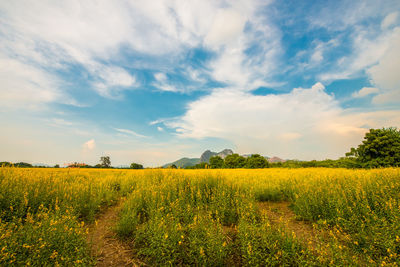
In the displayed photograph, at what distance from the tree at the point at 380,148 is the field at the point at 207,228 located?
13.0m

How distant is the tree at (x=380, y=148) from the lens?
14.0 metres

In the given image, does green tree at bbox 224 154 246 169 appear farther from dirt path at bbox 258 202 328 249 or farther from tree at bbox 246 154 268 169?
dirt path at bbox 258 202 328 249

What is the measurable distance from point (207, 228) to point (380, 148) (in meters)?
19.9

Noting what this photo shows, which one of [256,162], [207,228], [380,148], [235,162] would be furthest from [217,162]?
[207,228]

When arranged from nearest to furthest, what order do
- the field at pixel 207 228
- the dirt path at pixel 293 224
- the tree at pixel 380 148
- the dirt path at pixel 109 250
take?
the field at pixel 207 228 → the dirt path at pixel 109 250 → the dirt path at pixel 293 224 → the tree at pixel 380 148

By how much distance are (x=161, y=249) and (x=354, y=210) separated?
16.6 feet

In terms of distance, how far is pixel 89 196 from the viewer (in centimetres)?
598

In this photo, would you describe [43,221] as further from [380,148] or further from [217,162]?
[217,162]

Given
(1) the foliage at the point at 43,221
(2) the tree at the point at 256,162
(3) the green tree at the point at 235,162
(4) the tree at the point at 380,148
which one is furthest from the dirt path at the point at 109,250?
(3) the green tree at the point at 235,162

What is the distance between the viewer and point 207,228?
3.46 meters

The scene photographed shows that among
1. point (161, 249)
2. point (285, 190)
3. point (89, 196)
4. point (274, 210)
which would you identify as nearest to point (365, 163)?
point (285, 190)

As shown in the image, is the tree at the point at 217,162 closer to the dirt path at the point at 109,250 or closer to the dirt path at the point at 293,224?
the dirt path at the point at 293,224

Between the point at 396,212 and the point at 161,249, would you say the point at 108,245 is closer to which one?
the point at 161,249

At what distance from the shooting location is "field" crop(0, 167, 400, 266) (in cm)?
263
